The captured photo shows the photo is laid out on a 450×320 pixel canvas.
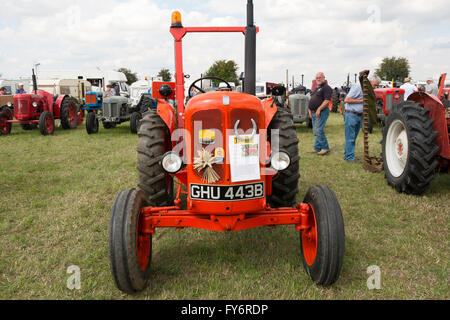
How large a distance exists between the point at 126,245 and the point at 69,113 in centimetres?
1210

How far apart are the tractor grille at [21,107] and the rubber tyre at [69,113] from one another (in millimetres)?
1250

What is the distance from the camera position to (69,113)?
1302cm

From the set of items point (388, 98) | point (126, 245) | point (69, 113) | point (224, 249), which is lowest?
point (224, 249)

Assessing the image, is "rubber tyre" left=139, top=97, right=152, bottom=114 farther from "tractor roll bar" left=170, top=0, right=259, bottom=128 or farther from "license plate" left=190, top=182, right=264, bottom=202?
"license plate" left=190, top=182, right=264, bottom=202

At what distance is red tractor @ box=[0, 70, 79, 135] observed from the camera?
1092cm

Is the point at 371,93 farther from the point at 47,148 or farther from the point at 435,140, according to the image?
the point at 47,148

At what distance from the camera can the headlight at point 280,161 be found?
2529mm

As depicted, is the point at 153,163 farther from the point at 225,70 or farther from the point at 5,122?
the point at 225,70

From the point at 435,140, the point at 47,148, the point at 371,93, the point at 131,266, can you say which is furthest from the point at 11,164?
the point at 435,140

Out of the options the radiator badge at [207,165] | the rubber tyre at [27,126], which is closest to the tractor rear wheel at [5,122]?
the rubber tyre at [27,126]

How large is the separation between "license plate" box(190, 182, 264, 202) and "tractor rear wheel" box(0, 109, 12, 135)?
36.5 ft

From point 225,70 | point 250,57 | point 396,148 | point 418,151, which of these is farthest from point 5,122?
point 225,70

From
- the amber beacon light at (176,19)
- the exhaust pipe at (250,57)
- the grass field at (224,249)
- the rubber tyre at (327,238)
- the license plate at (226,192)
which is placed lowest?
the grass field at (224,249)

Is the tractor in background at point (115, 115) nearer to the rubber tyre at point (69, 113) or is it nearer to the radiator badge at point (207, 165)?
the rubber tyre at point (69, 113)
